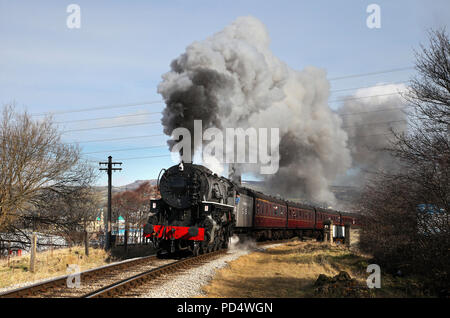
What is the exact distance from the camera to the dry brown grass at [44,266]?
1205 cm

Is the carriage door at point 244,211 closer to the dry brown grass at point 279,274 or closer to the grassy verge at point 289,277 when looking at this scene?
the dry brown grass at point 279,274

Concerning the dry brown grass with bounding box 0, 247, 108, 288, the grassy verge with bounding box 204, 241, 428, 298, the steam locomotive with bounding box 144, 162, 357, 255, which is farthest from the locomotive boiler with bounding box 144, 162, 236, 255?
the dry brown grass with bounding box 0, 247, 108, 288

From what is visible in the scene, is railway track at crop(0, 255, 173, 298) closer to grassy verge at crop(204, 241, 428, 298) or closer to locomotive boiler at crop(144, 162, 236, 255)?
locomotive boiler at crop(144, 162, 236, 255)

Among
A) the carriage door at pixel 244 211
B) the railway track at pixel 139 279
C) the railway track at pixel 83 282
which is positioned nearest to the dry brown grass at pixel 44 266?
the railway track at pixel 83 282

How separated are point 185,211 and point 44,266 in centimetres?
533

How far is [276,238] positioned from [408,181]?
19062mm

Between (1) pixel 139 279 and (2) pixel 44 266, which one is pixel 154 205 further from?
(1) pixel 139 279

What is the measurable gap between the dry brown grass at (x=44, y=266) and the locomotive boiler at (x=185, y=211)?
2.50 m

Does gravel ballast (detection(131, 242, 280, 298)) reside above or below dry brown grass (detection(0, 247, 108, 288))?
above

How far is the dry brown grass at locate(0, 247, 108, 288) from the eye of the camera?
12.0 meters

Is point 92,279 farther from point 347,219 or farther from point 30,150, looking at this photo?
point 347,219

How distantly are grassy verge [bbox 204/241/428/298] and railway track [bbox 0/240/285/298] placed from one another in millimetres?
1660
